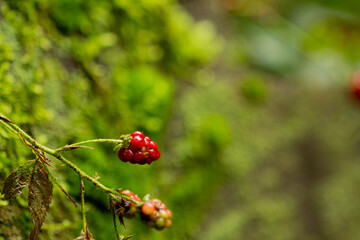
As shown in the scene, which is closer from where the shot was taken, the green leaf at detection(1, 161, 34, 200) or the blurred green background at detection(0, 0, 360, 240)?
the green leaf at detection(1, 161, 34, 200)

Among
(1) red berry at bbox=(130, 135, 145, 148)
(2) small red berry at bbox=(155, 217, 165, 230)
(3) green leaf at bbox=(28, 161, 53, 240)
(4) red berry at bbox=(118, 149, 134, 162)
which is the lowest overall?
(2) small red berry at bbox=(155, 217, 165, 230)

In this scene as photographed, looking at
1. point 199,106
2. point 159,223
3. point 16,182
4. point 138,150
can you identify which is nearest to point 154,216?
point 159,223

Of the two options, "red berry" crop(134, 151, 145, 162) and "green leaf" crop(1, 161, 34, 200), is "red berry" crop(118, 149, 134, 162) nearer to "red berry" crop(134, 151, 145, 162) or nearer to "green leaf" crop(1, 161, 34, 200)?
"red berry" crop(134, 151, 145, 162)

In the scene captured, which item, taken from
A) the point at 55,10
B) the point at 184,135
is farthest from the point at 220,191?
the point at 55,10

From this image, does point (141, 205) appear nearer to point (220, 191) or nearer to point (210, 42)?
point (220, 191)

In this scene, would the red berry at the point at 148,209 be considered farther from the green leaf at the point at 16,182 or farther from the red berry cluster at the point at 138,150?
the green leaf at the point at 16,182

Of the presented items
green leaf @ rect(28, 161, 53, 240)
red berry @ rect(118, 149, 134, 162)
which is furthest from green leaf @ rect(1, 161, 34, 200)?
red berry @ rect(118, 149, 134, 162)

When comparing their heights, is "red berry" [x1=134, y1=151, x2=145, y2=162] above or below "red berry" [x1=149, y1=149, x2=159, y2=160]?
below
